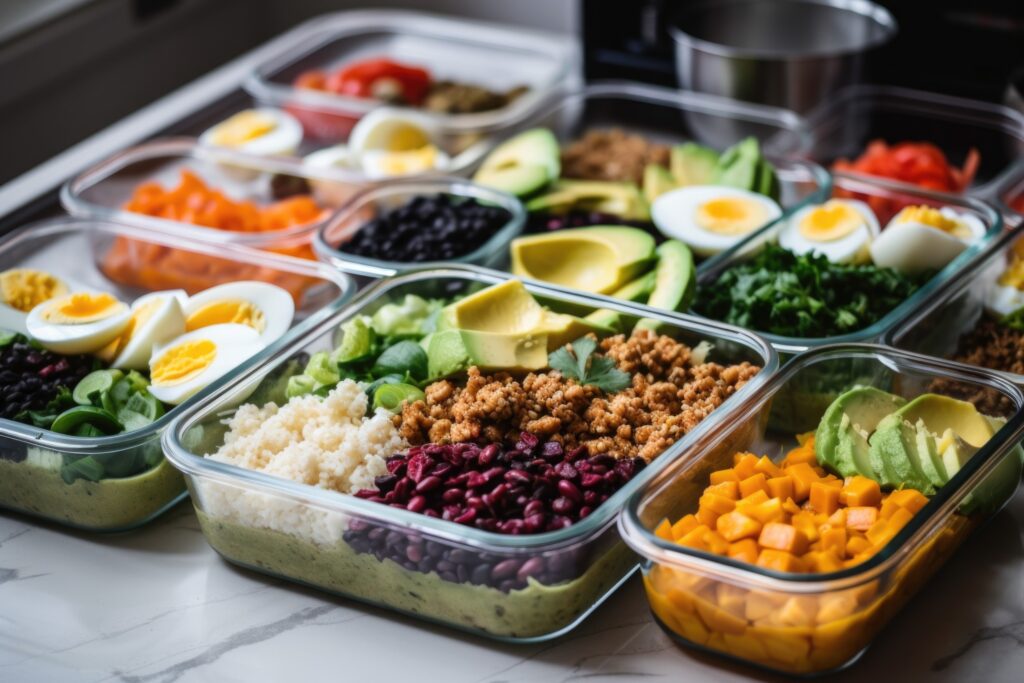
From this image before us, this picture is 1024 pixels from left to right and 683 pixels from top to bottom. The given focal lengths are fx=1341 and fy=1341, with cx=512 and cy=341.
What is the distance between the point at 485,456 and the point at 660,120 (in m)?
1.46

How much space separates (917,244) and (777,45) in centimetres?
92

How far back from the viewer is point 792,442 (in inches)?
73.1

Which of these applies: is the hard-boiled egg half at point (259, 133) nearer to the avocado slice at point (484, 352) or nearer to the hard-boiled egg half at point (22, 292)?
the hard-boiled egg half at point (22, 292)

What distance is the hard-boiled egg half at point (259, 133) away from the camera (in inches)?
112

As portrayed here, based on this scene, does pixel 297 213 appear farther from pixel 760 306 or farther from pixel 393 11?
pixel 393 11

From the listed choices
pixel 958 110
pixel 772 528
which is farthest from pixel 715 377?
pixel 958 110

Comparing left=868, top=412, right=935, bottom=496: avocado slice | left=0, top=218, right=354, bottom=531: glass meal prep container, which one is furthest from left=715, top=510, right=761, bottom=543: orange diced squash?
left=0, top=218, right=354, bottom=531: glass meal prep container

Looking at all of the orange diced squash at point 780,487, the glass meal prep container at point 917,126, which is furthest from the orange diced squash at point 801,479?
the glass meal prep container at point 917,126

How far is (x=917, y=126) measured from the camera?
278 cm

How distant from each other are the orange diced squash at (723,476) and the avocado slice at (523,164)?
1.00 meters

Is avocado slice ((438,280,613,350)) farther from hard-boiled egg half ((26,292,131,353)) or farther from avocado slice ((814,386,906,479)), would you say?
hard-boiled egg half ((26,292,131,353))

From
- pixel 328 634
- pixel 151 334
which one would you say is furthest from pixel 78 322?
pixel 328 634

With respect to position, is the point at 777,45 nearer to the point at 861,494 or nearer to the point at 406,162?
the point at 406,162

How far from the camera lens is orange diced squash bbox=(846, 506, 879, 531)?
155 centimetres
